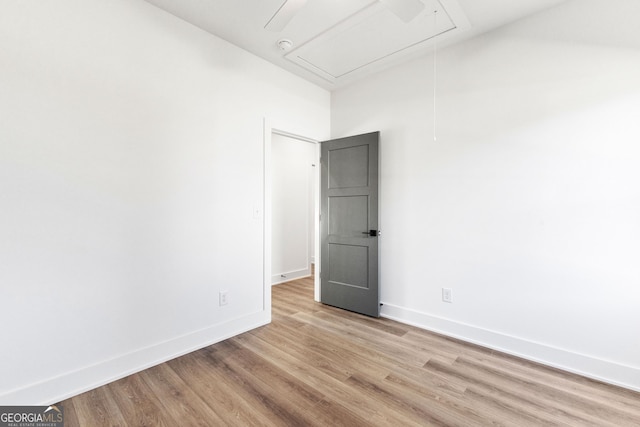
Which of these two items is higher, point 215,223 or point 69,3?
point 69,3

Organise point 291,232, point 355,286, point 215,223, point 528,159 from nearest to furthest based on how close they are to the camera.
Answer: point 528,159, point 215,223, point 355,286, point 291,232

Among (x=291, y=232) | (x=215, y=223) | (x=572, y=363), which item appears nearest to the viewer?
(x=572, y=363)

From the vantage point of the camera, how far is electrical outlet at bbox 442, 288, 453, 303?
2.68 m

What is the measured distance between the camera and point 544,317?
86.3 inches

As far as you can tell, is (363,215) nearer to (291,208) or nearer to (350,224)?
(350,224)

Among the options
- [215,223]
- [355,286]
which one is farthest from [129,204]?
[355,286]

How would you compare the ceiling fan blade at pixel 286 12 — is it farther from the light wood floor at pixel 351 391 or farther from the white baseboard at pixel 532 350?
the white baseboard at pixel 532 350

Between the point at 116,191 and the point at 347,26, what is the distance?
226 cm

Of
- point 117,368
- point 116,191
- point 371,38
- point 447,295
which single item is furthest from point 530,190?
point 117,368

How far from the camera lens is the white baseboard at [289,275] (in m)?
4.55

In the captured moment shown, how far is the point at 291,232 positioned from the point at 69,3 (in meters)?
3.73

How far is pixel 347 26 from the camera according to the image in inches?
91.3

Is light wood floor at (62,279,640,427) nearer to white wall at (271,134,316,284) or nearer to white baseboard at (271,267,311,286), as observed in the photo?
white baseboard at (271,267,311,286)

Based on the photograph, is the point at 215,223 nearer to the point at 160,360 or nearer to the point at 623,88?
the point at 160,360
